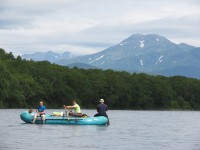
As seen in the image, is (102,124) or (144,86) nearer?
(102,124)

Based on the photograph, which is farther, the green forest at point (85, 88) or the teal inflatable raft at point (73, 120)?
the green forest at point (85, 88)

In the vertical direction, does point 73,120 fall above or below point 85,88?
below

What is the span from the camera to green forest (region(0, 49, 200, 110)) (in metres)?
115

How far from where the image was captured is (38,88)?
125 m

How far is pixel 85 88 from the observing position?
14288 cm

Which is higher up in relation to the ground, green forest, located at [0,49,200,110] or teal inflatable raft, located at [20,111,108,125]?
green forest, located at [0,49,200,110]

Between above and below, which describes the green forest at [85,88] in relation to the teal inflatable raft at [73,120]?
above

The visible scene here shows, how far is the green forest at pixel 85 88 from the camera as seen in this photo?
11531cm

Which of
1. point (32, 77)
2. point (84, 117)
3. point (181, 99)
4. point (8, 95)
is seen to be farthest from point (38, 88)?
point (84, 117)

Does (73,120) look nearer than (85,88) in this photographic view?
Yes

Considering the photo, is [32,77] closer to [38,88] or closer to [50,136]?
[38,88]

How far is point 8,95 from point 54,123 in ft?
209

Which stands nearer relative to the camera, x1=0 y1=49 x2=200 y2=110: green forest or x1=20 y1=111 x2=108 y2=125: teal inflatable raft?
x1=20 y1=111 x2=108 y2=125: teal inflatable raft

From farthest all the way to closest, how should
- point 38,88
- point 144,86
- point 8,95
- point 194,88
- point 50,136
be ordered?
1. point 194,88
2. point 144,86
3. point 38,88
4. point 8,95
5. point 50,136
